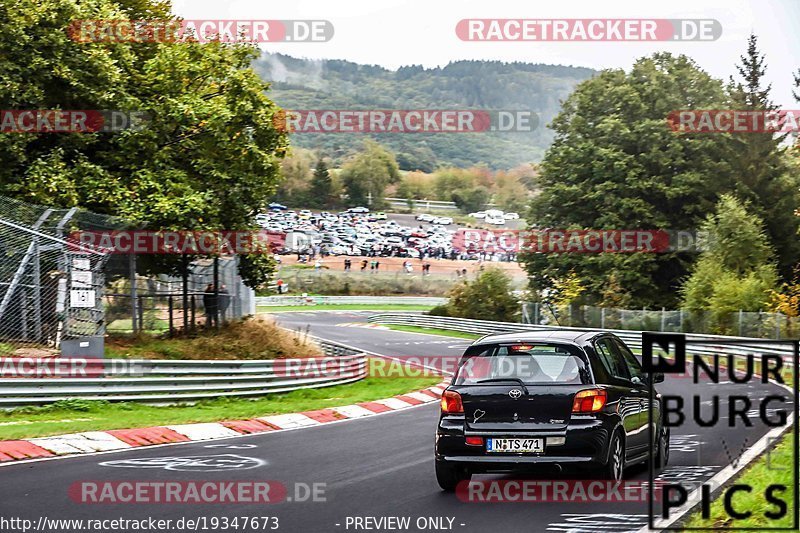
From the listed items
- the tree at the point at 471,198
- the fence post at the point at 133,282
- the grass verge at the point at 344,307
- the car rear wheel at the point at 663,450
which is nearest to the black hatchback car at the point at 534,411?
the car rear wheel at the point at 663,450

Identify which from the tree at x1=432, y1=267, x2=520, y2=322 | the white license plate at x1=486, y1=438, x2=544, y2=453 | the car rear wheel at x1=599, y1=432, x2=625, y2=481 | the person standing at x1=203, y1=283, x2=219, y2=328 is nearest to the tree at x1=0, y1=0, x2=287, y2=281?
the person standing at x1=203, y1=283, x2=219, y2=328

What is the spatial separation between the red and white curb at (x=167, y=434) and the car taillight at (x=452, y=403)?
5494 mm

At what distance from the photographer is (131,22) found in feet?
90.4

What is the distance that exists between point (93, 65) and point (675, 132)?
40115 mm

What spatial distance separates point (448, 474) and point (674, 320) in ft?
118

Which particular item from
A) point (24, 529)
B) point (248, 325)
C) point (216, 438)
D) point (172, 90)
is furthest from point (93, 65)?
point (24, 529)

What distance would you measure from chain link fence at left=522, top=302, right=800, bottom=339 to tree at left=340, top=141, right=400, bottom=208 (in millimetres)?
89425

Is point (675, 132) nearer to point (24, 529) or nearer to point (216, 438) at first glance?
point (216, 438)

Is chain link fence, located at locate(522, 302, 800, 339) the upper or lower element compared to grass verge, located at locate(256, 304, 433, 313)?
upper

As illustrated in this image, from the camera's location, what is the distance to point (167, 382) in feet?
68.9

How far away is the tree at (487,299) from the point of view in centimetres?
5925

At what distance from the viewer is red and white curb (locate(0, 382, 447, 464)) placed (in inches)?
541

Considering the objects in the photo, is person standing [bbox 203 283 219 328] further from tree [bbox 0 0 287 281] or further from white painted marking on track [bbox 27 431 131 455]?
white painted marking on track [bbox 27 431 131 455]

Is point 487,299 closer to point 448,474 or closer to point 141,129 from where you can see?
point 141,129
